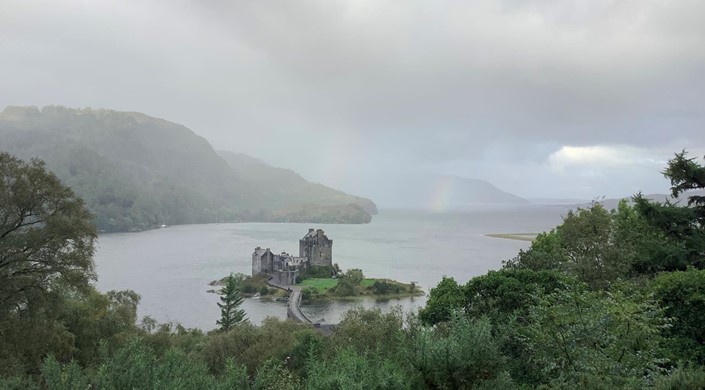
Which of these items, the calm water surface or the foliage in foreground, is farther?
the calm water surface

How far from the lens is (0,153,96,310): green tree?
1347cm

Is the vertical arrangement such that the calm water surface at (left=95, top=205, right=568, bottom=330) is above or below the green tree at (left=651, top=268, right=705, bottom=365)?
below

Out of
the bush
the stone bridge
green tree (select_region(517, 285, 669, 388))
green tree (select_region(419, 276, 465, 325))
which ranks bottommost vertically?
the stone bridge

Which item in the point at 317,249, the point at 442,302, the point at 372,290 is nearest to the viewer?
the point at 442,302

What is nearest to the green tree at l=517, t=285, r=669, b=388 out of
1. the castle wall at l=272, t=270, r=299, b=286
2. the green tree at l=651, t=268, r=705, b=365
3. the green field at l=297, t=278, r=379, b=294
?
the green tree at l=651, t=268, r=705, b=365

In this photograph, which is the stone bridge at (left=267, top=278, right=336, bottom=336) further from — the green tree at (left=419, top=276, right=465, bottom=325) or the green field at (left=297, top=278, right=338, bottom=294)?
the green tree at (left=419, top=276, right=465, bottom=325)

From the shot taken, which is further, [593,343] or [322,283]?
[322,283]

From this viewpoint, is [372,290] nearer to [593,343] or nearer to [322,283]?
[322,283]

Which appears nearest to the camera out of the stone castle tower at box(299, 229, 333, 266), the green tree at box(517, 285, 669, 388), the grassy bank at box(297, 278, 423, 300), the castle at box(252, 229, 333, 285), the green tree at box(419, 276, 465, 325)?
the green tree at box(517, 285, 669, 388)

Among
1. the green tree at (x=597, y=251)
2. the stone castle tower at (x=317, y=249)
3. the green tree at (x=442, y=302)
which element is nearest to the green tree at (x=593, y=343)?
the green tree at (x=442, y=302)

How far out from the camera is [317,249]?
88.2 meters

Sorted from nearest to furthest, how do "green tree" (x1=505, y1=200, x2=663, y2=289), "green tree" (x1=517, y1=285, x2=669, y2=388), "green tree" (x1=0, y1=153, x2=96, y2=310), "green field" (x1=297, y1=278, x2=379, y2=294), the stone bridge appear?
"green tree" (x1=517, y1=285, x2=669, y2=388) < "green tree" (x1=0, y1=153, x2=96, y2=310) < "green tree" (x1=505, y1=200, x2=663, y2=289) < the stone bridge < "green field" (x1=297, y1=278, x2=379, y2=294)

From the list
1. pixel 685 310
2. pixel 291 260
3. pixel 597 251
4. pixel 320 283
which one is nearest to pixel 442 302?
pixel 685 310

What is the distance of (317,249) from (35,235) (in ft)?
247
